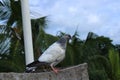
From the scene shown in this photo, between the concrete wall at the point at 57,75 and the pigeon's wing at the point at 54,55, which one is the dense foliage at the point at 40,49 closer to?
the concrete wall at the point at 57,75

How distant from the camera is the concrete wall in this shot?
836cm

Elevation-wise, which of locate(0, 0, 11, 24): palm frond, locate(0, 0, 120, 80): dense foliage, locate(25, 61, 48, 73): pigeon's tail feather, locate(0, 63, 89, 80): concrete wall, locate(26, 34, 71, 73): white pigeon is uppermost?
locate(26, 34, 71, 73): white pigeon

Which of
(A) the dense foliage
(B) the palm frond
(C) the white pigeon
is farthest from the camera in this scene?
(B) the palm frond

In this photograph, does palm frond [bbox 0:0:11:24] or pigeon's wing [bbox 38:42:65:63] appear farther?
palm frond [bbox 0:0:11:24]

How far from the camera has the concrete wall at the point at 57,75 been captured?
27.4ft

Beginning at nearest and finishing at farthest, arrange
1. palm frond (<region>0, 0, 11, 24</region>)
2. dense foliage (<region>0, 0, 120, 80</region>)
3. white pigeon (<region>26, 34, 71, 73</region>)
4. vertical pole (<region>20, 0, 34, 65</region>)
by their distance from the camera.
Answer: white pigeon (<region>26, 34, 71, 73</region>), vertical pole (<region>20, 0, 34, 65</region>), dense foliage (<region>0, 0, 120, 80</region>), palm frond (<region>0, 0, 11, 24</region>)

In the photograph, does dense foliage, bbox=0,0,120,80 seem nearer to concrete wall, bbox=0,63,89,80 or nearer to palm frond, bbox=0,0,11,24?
palm frond, bbox=0,0,11,24

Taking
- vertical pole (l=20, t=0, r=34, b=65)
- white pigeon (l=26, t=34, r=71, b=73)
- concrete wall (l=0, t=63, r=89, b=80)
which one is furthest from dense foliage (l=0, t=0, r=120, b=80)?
white pigeon (l=26, t=34, r=71, b=73)

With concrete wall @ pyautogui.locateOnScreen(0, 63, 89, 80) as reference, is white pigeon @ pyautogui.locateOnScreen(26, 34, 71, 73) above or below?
above

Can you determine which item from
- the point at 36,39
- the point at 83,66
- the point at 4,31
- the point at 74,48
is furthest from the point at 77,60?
the point at 83,66

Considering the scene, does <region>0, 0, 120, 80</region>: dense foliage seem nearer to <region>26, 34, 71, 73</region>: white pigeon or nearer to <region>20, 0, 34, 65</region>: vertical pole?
<region>20, 0, 34, 65</region>: vertical pole

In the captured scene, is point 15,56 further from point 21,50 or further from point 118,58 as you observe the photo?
point 118,58

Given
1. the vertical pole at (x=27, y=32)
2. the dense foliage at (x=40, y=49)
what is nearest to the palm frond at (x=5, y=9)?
the dense foliage at (x=40, y=49)

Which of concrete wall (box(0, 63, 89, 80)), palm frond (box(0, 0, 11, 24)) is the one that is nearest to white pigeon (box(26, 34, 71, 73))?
concrete wall (box(0, 63, 89, 80))
